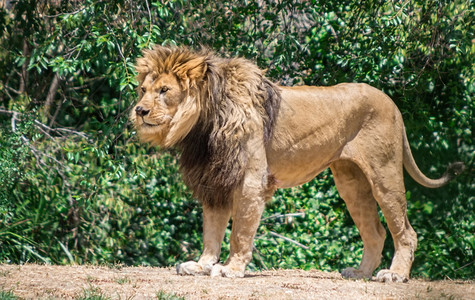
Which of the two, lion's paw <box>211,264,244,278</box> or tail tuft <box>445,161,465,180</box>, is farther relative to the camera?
tail tuft <box>445,161,465,180</box>

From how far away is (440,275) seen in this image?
8.20 metres

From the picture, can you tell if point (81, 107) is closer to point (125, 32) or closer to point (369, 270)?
point (125, 32)

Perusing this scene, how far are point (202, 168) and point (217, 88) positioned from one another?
58 cm

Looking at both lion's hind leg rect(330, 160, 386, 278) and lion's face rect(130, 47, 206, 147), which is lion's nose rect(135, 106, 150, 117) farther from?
lion's hind leg rect(330, 160, 386, 278)

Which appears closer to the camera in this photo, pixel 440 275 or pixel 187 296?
pixel 187 296

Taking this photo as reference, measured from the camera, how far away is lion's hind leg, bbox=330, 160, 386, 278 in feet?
20.2

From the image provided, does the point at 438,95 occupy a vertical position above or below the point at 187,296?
above

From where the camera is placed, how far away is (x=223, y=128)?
5.29m

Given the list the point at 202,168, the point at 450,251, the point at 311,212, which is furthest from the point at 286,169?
the point at 450,251

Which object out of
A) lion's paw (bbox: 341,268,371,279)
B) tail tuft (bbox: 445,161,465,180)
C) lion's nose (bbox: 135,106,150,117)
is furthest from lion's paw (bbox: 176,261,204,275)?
tail tuft (bbox: 445,161,465,180)

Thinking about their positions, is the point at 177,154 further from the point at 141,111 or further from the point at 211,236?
the point at 141,111

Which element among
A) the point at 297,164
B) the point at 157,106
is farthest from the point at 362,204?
the point at 157,106

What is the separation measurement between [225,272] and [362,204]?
62.8 inches

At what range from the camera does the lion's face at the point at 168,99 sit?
518cm
